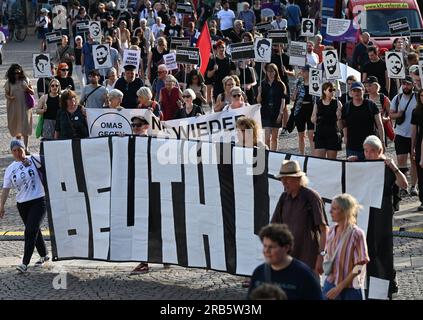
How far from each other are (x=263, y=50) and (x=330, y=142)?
5247mm

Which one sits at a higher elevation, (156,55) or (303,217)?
(156,55)

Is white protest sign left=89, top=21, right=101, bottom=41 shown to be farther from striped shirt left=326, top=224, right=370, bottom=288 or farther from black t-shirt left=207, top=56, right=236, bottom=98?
striped shirt left=326, top=224, right=370, bottom=288

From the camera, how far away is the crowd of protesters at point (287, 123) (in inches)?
343

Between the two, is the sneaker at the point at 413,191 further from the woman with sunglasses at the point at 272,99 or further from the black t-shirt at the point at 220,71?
the black t-shirt at the point at 220,71

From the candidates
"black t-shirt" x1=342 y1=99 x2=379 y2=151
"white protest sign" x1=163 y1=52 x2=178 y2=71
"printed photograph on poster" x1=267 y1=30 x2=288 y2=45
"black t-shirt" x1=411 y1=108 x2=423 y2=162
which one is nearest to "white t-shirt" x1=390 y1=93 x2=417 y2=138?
"black t-shirt" x1=411 y1=108 x2=423 y2=162

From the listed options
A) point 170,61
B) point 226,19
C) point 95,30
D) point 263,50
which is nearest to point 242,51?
point 263,50

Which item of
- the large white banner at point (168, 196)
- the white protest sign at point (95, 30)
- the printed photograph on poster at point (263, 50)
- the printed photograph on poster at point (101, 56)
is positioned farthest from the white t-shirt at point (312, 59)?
the large white banner at point (168, 196)

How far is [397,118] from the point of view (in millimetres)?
15219

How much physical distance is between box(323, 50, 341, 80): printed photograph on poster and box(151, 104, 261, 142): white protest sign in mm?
4127

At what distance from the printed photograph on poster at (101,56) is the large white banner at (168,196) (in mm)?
8224

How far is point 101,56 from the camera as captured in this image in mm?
20000

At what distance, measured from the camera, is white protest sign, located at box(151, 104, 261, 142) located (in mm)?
13547

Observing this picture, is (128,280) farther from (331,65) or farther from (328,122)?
(331,65)

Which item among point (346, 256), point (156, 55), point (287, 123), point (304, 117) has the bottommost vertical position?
point (346, 256)
